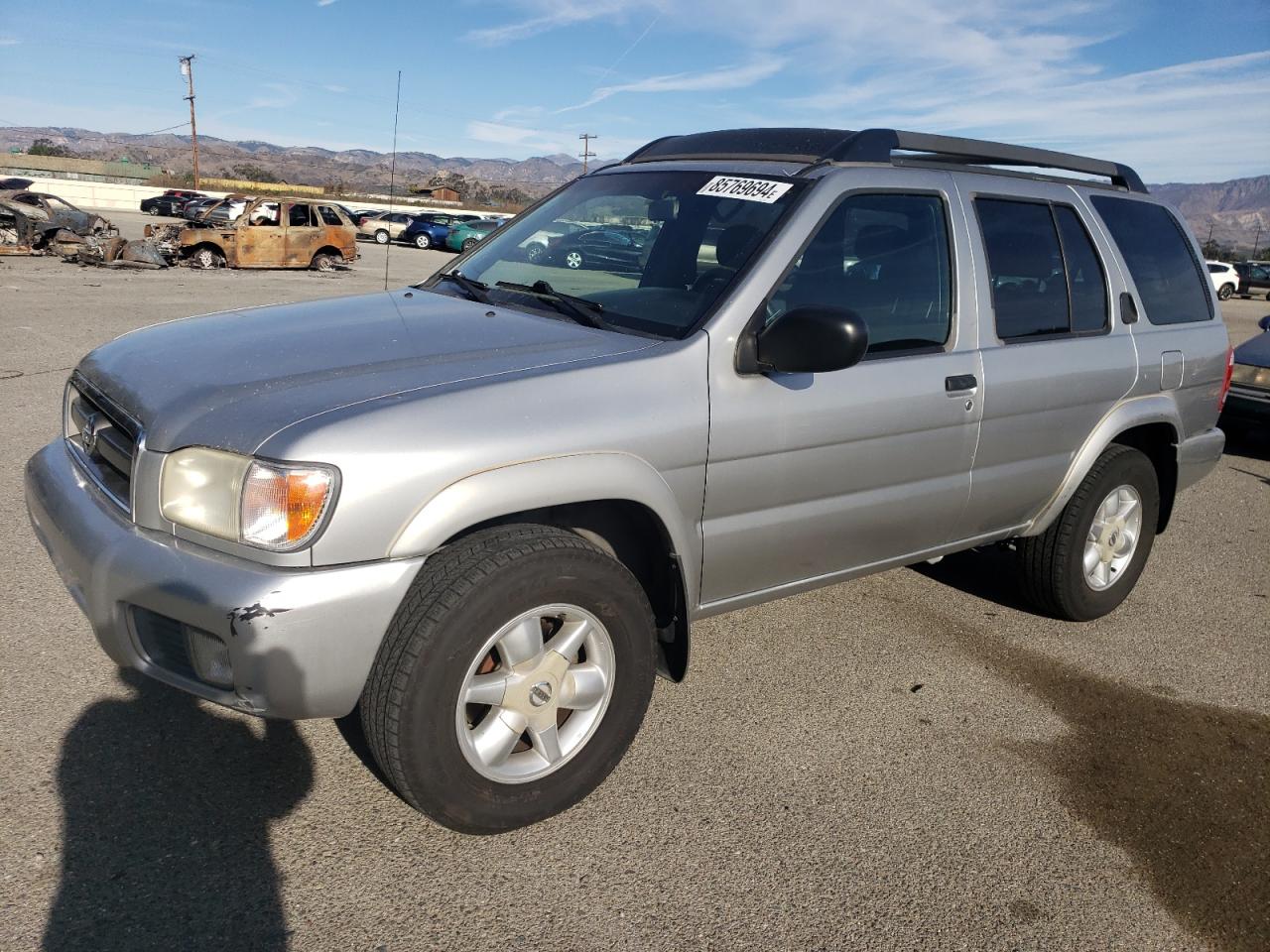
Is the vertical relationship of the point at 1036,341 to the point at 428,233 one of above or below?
below

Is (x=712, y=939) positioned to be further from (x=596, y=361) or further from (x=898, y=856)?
(x=596, y=361)

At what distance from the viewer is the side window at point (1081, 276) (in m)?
4.07

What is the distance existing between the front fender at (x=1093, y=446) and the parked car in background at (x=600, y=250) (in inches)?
81.0

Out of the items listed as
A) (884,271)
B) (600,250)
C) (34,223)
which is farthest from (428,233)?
(884,271)

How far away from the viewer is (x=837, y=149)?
3.47 m

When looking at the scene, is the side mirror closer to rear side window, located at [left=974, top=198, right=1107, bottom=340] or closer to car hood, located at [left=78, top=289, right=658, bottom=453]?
car hood, located at [left=78, top=289, right=658, bottom=453]

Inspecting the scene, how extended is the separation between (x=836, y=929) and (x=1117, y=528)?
2.83 metres

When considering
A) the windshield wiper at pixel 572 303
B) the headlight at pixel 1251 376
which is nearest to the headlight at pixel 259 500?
the windshield wiper at pixel 572 303

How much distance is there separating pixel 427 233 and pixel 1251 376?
1230 inches

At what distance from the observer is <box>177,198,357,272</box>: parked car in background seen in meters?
21.1

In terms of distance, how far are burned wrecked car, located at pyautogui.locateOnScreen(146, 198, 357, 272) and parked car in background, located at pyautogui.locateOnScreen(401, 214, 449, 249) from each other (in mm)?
13214

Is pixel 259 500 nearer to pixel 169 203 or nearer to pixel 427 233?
pixel 427 233

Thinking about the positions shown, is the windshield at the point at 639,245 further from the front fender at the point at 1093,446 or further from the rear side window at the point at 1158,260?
the rear side window at the point at 1158,260

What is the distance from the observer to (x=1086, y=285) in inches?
163
